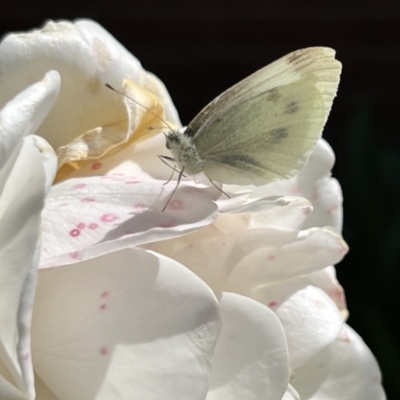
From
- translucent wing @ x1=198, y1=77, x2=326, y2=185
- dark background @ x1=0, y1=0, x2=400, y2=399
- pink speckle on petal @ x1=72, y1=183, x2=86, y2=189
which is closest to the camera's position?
pink speckle on petal @ x1=72, y1=183, x2=86, y2=189

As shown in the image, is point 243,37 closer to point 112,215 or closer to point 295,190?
point 295,190

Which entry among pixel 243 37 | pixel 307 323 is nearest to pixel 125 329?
pixel 307 323

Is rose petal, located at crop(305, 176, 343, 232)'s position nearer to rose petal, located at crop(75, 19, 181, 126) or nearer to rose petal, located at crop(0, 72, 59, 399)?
rose petal, located at crop(75, 19, 181, 126)

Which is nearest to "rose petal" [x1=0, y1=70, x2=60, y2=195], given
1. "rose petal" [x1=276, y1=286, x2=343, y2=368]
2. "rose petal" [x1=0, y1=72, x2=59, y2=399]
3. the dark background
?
"rose petal" [x1=0, y1=72, x2=59, y2=399]

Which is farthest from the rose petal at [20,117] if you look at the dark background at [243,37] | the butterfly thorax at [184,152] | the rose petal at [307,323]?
the dark background at [243,37]

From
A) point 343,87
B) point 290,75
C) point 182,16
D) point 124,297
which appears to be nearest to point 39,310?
point 124,297

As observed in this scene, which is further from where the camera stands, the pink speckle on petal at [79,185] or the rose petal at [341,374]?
the rose petal at [341,374]

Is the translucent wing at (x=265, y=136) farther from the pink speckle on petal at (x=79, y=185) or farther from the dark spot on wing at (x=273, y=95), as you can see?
the pink speckle on petal at (x=79, y=185)
